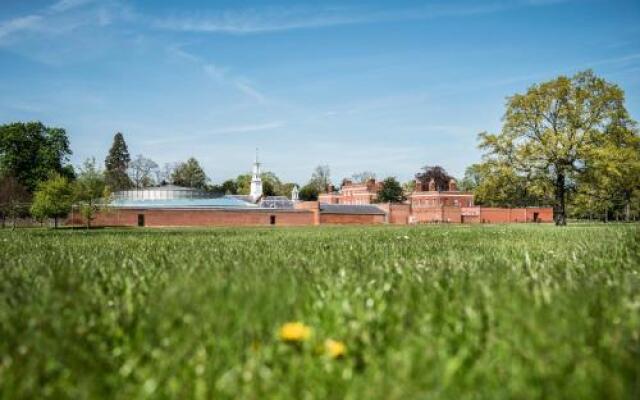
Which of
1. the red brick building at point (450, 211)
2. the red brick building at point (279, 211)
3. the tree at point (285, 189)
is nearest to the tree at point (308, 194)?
the tree at point (285, 189)

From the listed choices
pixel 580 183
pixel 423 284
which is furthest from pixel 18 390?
pixel 580 183

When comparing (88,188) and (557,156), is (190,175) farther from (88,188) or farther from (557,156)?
(557,156)

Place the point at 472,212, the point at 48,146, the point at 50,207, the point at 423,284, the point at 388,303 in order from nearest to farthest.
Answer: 1. the point at 388,303
2. the point at 423,284
3. the point at 50,207
4. the point at 48,146
5. the point at 472,212

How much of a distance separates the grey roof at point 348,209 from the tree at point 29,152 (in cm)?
4336

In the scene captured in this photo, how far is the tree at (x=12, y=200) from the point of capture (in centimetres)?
6241

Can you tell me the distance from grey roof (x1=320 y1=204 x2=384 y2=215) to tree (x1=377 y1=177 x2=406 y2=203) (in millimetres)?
26781

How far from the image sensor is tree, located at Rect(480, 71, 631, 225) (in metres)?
44.8

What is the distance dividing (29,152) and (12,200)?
2430cm

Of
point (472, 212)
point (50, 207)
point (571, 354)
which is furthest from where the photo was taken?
point (472, 212)

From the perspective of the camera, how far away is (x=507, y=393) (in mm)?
1684

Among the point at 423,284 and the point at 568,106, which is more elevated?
the point at 568,106

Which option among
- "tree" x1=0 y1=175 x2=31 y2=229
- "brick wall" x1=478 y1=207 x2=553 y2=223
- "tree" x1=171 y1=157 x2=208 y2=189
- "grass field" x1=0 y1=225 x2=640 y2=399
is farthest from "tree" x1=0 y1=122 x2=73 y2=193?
"grass field" x1=0 y1=225 x2=640 y2=399

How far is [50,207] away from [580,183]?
1884 inches

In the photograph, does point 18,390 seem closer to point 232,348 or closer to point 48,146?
point 232,348
